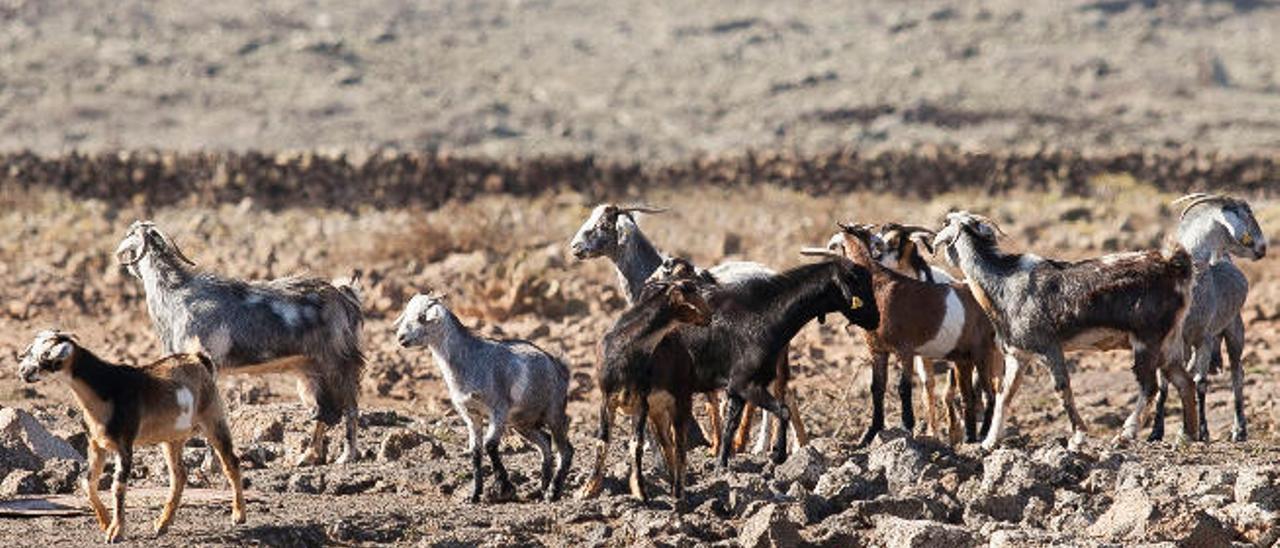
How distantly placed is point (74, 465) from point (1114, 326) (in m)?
6.33

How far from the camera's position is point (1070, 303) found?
14.5 metres

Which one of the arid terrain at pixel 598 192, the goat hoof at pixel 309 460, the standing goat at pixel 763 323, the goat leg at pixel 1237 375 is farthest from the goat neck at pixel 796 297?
the goat leg at pixel 1237 375

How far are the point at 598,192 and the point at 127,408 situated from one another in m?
22.3

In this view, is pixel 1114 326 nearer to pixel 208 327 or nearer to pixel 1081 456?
pixel 1081 456

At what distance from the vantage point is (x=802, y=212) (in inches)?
1209

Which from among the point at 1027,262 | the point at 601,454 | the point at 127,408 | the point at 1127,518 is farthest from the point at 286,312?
the point at 1127,518

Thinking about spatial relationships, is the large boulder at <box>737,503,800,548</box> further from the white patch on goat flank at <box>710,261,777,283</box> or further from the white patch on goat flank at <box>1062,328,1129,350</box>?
the white patch on goat flank at <box>1062,328,1129,350</box>

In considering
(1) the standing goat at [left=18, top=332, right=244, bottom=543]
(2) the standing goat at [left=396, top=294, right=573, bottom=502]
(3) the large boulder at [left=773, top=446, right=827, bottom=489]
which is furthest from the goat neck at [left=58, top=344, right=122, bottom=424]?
(3) the large boulder at [left=773, top=446, right=827, bottom=489]

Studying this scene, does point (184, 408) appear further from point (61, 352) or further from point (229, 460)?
point (61, 352)

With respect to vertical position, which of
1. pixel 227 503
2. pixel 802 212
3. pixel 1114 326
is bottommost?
pixel 227 503

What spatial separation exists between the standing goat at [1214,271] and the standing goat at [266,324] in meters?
5.81

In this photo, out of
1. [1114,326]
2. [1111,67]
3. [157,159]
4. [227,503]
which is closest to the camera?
[227,503]

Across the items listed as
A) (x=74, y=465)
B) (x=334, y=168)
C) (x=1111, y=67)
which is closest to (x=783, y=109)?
(x=1111, y=67)

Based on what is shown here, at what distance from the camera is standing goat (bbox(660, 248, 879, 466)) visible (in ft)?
44.0
